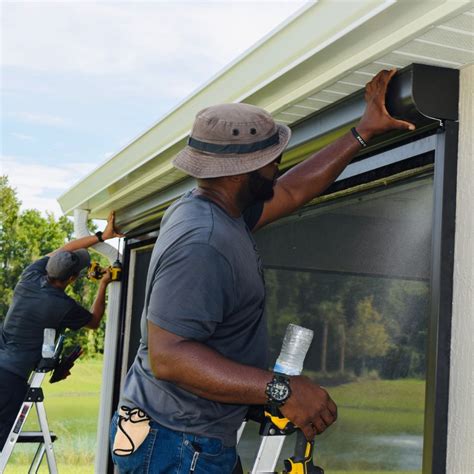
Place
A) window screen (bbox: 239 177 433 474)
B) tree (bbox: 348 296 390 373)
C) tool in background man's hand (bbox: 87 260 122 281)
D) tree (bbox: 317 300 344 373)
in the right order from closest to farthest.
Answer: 1. window screen (bbox: 239 177 433 474)
2. tree (bbox: 348 296 390 373)
3. tree (bbox: 317 300 344 373)
4. tool in background man's hand (bbox: 87 260 122 281)

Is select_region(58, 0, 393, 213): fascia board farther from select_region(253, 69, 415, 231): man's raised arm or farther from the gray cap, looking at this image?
the gray cap

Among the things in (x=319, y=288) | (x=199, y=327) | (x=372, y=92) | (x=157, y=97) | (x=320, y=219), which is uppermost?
(x=157, y=97)

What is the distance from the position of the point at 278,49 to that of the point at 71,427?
1619 centimetres

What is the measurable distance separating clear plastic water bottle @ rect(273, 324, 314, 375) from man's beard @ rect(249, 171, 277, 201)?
469mm

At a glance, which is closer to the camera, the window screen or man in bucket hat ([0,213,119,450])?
the window screen

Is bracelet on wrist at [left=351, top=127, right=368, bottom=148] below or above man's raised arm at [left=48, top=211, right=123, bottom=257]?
below

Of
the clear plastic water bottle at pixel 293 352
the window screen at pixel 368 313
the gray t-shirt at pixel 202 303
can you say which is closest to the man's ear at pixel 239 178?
the gray t-shirt at pixel 202 303

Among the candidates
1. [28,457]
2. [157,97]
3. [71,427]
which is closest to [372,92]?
[28,457]

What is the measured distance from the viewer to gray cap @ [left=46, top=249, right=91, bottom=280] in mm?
6141

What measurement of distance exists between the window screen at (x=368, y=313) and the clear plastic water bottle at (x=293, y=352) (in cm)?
44

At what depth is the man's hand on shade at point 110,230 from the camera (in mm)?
6508

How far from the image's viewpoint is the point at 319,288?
3148 millimetres

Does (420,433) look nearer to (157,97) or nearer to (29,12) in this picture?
(29,12)

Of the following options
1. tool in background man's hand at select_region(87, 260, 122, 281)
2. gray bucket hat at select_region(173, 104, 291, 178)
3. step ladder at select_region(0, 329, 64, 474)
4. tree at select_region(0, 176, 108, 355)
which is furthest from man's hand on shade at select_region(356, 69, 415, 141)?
tree at select_region(0, 176, 108, 355)
